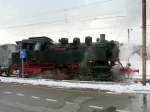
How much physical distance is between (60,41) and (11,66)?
7.89m

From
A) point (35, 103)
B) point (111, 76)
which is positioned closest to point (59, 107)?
point (35, 103)

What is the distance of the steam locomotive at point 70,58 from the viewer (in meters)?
30.3

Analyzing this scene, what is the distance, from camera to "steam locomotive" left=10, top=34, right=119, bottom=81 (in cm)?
3034

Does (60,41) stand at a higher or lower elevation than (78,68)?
higher

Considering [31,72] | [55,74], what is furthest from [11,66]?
[55,74]

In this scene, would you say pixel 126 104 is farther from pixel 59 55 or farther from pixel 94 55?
pixel 59 55

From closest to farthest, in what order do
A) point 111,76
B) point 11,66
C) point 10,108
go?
point 10,108
point 111,76
point 11,66

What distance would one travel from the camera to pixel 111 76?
30094 millimetres

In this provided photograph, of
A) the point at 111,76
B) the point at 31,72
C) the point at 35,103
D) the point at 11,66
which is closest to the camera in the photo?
the point at 35,103

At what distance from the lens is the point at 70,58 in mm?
32188

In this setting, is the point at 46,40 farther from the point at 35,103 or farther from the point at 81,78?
the point at 35,103

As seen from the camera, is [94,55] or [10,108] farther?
[94,55]

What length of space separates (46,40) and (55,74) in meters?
3.48

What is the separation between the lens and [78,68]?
1244 inches
